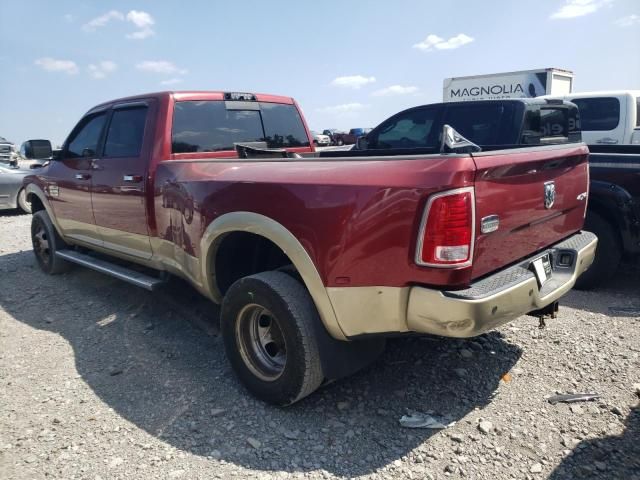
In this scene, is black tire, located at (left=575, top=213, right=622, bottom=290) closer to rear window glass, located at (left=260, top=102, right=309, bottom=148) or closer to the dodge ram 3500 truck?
the dodge ram 3500 truck

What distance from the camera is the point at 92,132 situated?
4.84m

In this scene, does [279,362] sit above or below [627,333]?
above

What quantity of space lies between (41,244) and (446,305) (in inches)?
209

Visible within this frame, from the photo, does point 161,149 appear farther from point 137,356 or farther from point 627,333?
point 627,333

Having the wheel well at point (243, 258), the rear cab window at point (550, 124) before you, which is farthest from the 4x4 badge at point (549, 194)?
the rear cab window at point (550, 124)

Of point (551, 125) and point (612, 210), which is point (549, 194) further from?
point (551, 125)

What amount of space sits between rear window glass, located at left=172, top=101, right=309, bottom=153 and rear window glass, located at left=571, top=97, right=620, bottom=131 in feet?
20.7

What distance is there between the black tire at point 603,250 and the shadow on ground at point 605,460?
237 cm

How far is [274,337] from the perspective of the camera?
121 inches

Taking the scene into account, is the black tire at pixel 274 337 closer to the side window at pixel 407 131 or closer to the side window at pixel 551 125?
the side window at pixel 551 125

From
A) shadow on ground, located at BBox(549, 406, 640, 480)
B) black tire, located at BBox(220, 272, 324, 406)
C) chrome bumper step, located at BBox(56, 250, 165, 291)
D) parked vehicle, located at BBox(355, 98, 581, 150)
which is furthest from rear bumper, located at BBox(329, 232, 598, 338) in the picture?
parked vehicle, located at BBox(355, 98, 581, 150)

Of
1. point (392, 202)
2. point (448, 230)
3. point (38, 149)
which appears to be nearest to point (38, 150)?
point (38, 149)

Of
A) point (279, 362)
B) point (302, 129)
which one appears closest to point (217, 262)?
point (279, 362)

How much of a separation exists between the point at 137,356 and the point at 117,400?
1.94ft
